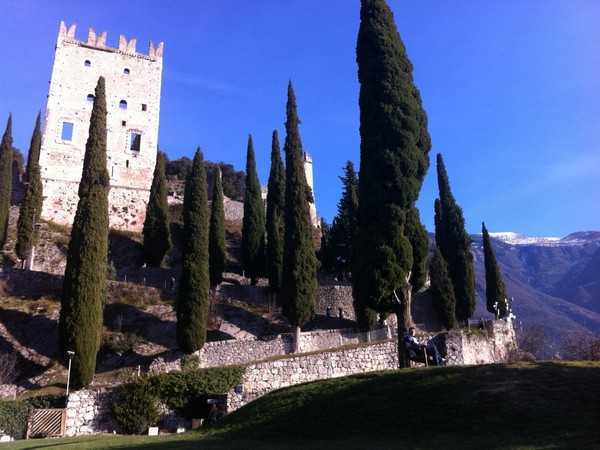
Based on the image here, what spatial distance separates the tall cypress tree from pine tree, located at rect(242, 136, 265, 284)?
1898 centimetres

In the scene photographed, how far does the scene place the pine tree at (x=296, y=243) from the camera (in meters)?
28.2

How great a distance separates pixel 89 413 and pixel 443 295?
904 inches

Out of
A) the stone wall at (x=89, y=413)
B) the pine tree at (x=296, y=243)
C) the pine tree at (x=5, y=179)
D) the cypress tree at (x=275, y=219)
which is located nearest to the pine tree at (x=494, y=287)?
the cypress tree at (x=275, y=219)

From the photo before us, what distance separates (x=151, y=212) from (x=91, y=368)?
21.3 m

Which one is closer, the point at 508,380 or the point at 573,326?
the point at 508,380

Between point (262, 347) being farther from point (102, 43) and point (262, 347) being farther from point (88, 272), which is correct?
point (102, 43)

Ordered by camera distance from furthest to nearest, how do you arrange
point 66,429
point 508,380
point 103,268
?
point 103,268 < point 66,429 < point 508,380

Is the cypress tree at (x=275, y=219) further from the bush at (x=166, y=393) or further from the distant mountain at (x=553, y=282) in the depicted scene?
the distant mountain at (x=553, y=282)

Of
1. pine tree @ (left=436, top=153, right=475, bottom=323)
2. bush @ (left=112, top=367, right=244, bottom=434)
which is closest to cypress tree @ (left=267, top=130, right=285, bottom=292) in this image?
pine tree @ (left=436, top=153, right=475, bottom=323)

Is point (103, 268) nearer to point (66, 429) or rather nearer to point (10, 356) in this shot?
point (10, 356)

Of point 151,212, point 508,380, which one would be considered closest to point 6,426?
point 508,380

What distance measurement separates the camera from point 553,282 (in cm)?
14888

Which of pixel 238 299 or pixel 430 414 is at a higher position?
pixel 238 299

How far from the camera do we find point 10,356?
2558 cm
